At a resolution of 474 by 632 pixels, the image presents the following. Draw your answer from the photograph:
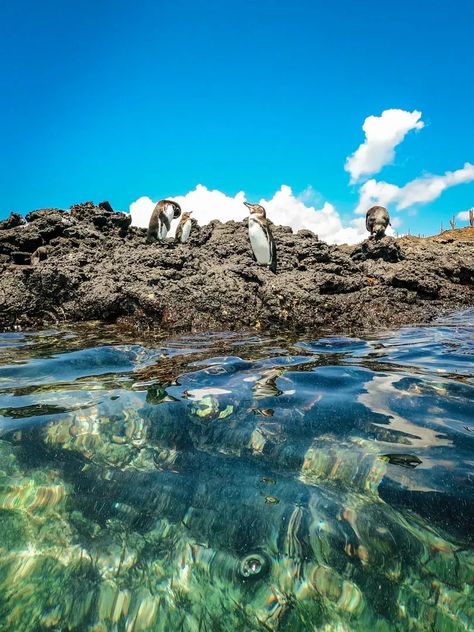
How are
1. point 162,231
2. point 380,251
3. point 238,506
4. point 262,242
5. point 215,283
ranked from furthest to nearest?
point 162,231 → point 380,251 → point 262,242 → point 215,283 → point 238,506

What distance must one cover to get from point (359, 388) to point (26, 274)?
678 centimetres

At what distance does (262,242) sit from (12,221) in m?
6.62

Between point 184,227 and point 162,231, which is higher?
point 184,227

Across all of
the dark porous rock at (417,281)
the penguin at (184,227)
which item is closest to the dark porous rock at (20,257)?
the penguin at (184,227)

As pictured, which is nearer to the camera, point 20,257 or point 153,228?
point 20,257

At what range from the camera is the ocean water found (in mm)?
1361

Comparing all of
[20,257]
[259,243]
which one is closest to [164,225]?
[20,257]

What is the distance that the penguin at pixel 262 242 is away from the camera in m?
8.11

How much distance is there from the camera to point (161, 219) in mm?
10859

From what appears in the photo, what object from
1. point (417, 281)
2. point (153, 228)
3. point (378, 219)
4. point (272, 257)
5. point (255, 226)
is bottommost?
point (417, 281)

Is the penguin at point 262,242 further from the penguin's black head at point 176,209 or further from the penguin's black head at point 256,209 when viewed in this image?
the penguin's black head at point 176,209

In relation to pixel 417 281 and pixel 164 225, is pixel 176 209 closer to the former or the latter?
pixel 164 225

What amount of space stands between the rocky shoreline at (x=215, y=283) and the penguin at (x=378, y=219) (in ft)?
12.2

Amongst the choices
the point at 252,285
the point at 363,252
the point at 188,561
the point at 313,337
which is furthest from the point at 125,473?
the point at 363,252
